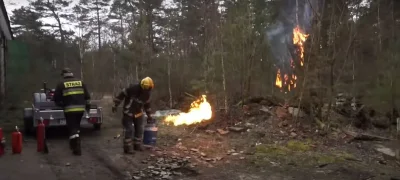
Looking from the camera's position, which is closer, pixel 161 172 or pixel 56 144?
pixel 161 172

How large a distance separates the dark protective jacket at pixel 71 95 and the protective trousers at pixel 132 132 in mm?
1008

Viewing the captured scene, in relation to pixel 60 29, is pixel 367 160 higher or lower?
lower

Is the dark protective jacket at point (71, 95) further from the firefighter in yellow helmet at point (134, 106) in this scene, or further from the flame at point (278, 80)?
the flame at point (278, 80)

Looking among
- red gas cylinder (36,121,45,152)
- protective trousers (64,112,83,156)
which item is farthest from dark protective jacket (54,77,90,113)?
red gas cylinder (36,121,45,152)

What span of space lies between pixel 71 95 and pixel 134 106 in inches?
54.0

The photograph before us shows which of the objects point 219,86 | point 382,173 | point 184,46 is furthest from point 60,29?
point 382,173

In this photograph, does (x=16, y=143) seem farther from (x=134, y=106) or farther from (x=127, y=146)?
(x=134, y=106)

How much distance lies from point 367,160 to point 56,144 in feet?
24.2

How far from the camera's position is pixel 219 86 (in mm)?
13508

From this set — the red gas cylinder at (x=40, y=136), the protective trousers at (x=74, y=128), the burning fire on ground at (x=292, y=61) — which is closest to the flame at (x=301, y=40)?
the burning fire on ground at (x=292, y=61)

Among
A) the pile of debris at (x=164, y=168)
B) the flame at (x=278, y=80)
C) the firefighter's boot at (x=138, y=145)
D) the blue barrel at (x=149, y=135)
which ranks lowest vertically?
the pile of debris at (x=164, y=168)

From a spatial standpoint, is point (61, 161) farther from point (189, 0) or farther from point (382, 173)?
point (189, 0)

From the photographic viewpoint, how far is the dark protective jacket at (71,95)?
8727 mm

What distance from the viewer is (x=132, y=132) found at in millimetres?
9031
